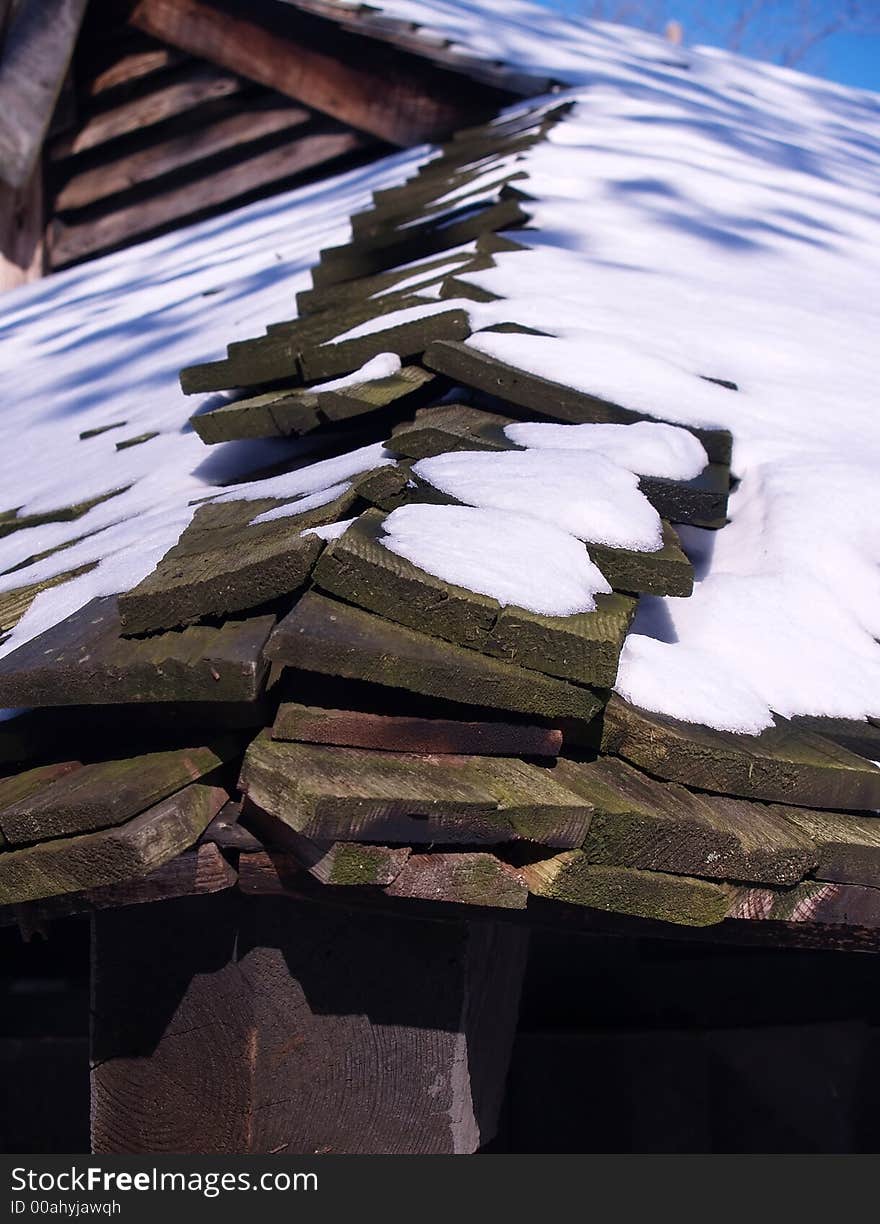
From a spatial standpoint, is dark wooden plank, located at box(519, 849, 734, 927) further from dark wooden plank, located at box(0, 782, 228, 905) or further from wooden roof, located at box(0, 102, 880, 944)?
dark wooden plank, located at box(0, 782, 228, 905)

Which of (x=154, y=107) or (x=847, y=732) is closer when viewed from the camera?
(x=847, y=732)

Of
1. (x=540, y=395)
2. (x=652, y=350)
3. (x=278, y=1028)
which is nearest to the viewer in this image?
(x=278, y=1028)

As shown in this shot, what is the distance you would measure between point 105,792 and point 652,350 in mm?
1672

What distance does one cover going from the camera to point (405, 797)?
132 cm

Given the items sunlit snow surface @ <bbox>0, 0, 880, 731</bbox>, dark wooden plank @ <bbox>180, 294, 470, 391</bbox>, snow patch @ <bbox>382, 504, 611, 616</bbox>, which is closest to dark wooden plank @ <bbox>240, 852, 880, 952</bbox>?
sunlit snow surface @ <bbox>0, 0, 880, 731</bbox>

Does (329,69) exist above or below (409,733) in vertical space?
below

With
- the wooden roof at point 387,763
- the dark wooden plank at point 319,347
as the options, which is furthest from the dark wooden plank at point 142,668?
the dark wooden plank at point 319,347

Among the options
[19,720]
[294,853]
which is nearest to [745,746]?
[294,853]

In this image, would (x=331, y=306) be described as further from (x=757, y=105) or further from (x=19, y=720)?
(x=757, y=105)

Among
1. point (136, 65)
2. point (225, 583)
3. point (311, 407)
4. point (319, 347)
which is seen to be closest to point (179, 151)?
point (136, 65)

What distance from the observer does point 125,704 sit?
150cm

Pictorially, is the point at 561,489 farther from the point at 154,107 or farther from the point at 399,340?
the point at 154,107

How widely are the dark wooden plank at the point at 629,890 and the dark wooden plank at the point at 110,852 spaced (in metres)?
0.37

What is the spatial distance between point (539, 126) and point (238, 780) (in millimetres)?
4419
